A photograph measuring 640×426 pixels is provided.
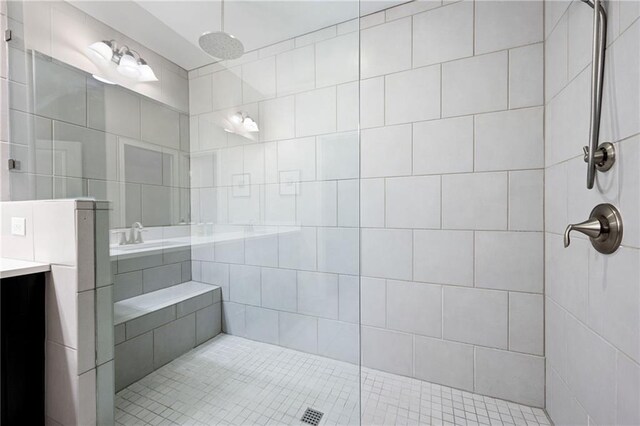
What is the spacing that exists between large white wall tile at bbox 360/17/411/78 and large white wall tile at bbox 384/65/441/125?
0.06m

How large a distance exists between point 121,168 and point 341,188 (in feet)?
3.43

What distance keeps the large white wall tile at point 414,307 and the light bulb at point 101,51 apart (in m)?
1.82

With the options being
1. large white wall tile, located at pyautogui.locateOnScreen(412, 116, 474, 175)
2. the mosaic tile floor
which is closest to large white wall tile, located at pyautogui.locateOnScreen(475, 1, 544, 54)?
large white wall tile, located at pyautogui.locateOnScreen(412, 116, 474, 175)

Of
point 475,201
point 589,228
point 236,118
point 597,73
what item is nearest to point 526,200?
point 475,201

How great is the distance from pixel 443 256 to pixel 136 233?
5.01 ft

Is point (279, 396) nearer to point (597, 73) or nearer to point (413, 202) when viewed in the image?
point (413, 202)

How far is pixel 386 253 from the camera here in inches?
59.3

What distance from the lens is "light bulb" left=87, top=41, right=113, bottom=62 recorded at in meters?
1.28

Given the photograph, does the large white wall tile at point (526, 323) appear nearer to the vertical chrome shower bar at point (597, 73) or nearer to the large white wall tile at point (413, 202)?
the large white wall tile at point (413, 202)

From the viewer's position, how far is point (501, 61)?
4.19ft

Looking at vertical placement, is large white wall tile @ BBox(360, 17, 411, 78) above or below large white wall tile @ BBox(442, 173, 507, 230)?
above

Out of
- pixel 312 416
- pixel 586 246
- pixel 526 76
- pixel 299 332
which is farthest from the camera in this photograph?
pixel 299 332

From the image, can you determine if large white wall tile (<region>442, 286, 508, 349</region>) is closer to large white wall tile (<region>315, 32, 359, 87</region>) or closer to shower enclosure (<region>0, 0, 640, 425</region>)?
shower enclosure (<region>0, 0, 640, 425</region>)

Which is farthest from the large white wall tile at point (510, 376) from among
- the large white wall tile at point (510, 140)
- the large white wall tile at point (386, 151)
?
the large white wall tile at point (386, 151)
